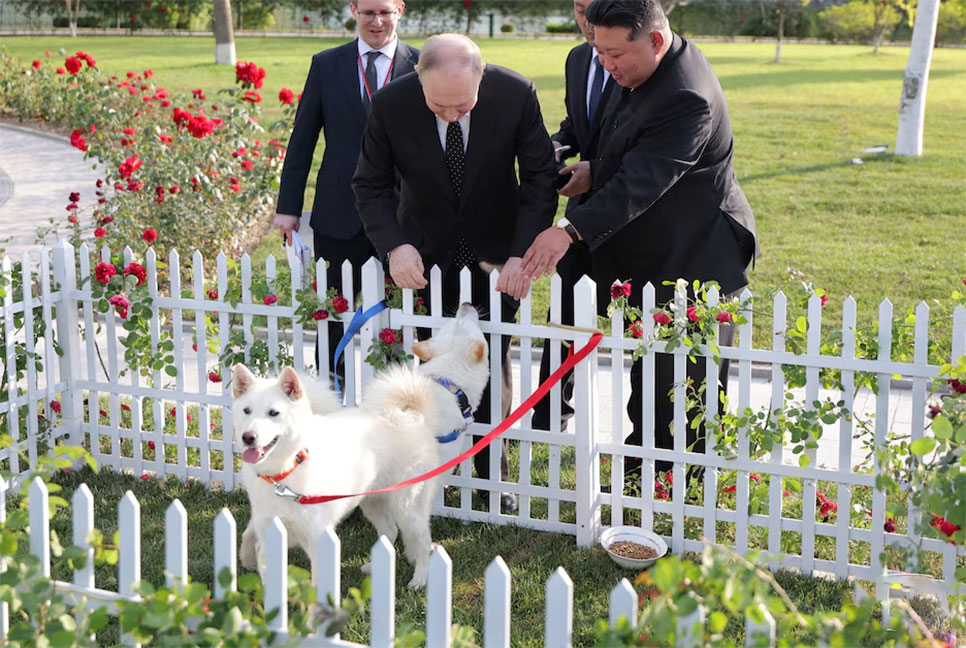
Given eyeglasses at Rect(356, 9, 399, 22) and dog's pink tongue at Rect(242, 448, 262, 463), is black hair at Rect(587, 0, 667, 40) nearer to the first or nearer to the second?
eyeglasses at Rect(356, 9, 399, 22)

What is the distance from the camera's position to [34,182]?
13.0m

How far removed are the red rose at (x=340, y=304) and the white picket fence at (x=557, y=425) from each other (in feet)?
0.20

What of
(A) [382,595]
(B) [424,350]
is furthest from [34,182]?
(A) [382,595]

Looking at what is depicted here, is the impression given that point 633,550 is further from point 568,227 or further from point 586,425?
point 568,227

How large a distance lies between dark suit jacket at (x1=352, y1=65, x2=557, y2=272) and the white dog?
489 mm

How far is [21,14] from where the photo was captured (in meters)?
38.8

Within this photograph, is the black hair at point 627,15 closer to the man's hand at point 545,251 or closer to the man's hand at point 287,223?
the man's hand at point 545,251

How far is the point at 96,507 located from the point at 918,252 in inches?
290

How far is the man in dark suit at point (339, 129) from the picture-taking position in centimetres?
519

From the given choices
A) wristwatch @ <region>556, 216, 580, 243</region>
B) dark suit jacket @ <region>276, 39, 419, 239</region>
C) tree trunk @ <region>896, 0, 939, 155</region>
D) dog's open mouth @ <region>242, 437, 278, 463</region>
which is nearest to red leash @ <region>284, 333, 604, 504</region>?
dog's open mouth @ <region>242, 437, 278, 463</region>

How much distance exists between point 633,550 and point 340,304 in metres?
1.64

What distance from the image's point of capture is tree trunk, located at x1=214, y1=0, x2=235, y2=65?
24.5 metres

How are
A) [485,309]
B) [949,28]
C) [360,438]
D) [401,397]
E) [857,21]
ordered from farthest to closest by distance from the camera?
[949,28] < [857,21] < [485,309] < [401,397] < [360,438]

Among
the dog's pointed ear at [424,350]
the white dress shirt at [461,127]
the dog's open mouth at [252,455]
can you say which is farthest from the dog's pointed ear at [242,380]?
the white dress shirt at [461,127]
